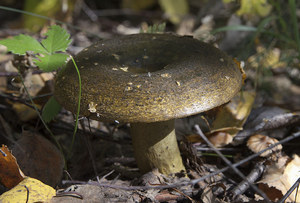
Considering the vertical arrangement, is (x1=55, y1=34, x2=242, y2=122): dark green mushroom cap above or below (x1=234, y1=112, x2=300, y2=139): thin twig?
above

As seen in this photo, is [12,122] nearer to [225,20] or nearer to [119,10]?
[225,20]

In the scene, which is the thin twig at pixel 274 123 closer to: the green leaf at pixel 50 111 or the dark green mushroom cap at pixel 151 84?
the dark green mushroom cap at pixel 151 84

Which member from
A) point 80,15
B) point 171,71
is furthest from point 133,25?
Answer: point 171,71

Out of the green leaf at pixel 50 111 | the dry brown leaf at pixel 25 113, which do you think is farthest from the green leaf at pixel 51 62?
the dry brown leaf at pixel 25 113

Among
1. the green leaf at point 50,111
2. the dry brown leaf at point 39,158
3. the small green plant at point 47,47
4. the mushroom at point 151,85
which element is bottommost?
the dry brown leaf at point 39,158

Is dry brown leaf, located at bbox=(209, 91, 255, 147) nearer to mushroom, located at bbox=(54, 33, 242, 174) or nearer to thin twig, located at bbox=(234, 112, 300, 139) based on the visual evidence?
thin twig, located at bbox=(234, 112, 300, 139)

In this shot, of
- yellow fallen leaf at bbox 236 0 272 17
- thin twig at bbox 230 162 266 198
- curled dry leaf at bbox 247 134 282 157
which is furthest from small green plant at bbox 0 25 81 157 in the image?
yellow fallen leaf at bbox 236 0 272 17
